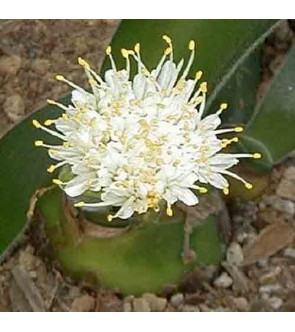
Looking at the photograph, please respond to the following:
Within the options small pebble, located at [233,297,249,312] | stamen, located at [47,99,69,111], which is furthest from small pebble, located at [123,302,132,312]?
stamen, located at [47,99,69,111]

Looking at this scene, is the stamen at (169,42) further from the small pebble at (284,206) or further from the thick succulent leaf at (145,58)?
the small pebble at (284,206)

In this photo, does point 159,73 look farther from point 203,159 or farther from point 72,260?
point 72,260

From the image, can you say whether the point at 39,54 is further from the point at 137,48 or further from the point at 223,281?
the point at 223,281

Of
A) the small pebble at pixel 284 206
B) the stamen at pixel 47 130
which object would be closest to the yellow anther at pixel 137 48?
the stamen at pixel 47 130

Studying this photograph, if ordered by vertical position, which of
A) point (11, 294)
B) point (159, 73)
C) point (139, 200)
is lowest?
point (11, 294)

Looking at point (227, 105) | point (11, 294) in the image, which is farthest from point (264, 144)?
point (11, 294)
